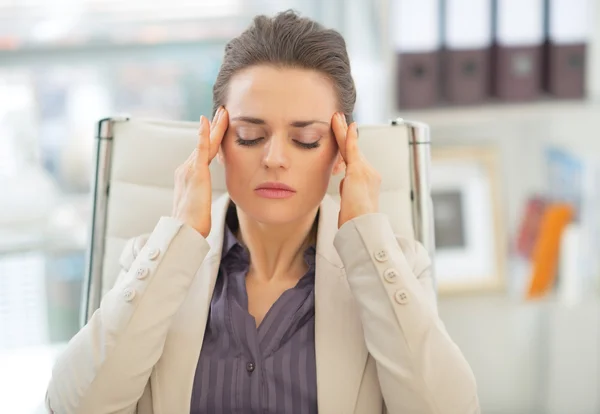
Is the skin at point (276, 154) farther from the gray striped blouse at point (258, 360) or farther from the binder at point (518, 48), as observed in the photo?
the binder at point (518, 48)

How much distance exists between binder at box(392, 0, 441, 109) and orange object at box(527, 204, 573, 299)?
0.50m

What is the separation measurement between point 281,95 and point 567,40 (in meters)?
1.11

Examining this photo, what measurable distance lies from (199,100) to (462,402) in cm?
167

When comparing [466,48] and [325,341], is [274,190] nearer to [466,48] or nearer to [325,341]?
[325,341]

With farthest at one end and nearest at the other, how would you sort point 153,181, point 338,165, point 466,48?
point 466,48, point 153,181, point 338,165

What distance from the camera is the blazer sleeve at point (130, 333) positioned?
1253 millimetres

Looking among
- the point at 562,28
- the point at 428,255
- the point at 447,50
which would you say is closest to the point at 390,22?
the point at 447,50

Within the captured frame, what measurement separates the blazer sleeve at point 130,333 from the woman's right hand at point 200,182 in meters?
0.04

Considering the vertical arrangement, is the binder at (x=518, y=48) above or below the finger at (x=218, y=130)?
above

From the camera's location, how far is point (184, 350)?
51.6 inches

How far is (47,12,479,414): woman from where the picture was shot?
4.10ft

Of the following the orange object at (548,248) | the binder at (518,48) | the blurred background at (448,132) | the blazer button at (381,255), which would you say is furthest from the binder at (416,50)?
the blazer button at (381,255)

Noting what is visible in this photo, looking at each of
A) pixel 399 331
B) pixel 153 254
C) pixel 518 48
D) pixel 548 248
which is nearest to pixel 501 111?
pixel 518 48

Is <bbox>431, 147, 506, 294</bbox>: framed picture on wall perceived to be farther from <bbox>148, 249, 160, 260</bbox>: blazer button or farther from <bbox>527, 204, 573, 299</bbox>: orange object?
<bbox>148, 249, 160, 260</bbox>: blazer button
